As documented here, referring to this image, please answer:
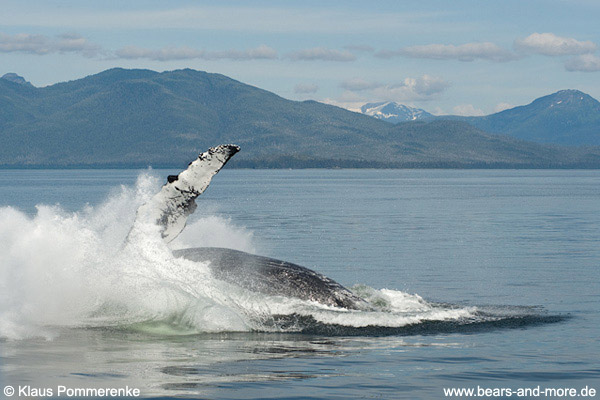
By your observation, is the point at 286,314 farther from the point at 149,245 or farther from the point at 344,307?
the point at 149,245

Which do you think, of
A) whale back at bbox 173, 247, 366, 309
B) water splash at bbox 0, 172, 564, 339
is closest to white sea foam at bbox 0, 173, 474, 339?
water splash at bbox 0, 172, 564, 339

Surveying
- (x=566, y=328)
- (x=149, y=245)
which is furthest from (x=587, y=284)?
(x=149, y=245)

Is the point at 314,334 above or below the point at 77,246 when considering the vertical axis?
below

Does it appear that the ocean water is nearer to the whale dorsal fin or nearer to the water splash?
the water splash

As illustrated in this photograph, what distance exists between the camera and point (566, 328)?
56.7ft

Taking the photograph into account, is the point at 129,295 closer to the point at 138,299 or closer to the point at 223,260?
the point at 138,299

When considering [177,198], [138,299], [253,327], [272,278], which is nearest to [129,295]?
[138,299]

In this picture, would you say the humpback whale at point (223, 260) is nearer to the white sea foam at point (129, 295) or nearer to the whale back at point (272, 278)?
the whale back at point (272, 278)

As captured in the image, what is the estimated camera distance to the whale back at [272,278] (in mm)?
17672

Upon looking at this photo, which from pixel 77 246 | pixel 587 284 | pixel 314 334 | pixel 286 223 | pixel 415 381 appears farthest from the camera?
pixel 286 223

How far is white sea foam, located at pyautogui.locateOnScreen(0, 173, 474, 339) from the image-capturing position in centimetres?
1716

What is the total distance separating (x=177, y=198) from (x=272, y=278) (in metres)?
2.54

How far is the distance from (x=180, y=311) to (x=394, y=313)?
4354 millimetres

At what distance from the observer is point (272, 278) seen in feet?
58.6
